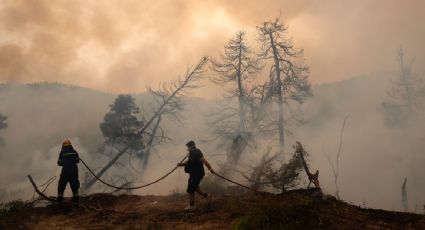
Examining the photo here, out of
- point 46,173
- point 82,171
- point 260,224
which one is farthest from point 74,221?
point 46,173

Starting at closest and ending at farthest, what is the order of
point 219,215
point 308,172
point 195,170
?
point 219,215
point 195,170
point 308,172

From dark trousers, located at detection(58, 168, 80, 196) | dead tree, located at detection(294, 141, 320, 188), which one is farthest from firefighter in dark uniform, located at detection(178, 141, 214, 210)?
dark trousers, located at detection(58, 168, 80, 196)

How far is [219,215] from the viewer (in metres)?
10.0

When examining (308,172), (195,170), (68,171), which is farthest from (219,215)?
(68,171)

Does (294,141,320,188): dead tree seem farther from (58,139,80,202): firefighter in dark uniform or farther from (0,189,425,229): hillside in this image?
(58,139,80,202): firefighter in dark uniform

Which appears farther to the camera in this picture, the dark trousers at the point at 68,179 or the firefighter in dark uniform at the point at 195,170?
the dark trousers at the point at 68,179

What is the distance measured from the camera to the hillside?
7949 millimetres

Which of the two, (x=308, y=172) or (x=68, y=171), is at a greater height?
(x=68, y=171)

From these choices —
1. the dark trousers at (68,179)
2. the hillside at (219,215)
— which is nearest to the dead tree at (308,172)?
the hillside at (219,215)

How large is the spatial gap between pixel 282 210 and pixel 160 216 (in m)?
4.07

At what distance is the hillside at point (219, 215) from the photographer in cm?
795

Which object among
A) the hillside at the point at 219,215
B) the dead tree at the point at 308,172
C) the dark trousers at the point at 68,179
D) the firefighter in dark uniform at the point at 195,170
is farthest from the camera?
the dark trousers at the point at 68,179

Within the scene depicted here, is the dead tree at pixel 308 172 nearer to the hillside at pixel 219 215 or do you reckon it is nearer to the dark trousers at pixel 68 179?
the hillside at pixel 219 215

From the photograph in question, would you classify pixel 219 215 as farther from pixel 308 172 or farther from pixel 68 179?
pixel 68 179
